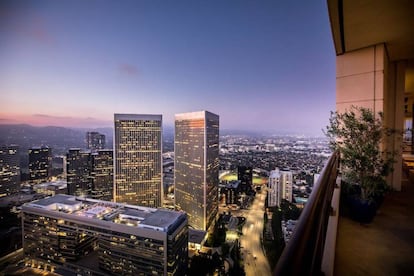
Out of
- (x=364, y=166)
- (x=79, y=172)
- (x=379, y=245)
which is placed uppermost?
(x=364, y=166)

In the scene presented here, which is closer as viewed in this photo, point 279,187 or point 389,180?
point 389,180

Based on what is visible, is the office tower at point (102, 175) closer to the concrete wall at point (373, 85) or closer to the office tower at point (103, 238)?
the office tower at point (103, 238)

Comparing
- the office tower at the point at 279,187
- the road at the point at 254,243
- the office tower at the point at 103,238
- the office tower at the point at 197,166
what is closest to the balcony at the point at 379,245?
the road at the point at 254,243

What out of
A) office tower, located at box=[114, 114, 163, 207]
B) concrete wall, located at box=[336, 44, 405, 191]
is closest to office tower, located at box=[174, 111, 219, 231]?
office tower, located at box=[114, 114, 163, 207]

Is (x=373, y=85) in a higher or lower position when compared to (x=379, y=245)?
higher

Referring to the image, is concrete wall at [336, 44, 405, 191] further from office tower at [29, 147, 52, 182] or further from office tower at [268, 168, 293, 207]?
office tower at [29, 147, 52, 182]

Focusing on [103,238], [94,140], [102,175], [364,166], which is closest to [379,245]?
[364,166]

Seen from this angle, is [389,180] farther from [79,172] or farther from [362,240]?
[79,172]

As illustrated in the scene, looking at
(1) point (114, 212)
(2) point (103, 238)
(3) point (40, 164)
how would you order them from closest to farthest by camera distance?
(2) point (103, 238) → (1) point (114, 212) → (3) point (40, 164)
